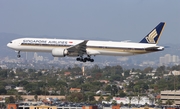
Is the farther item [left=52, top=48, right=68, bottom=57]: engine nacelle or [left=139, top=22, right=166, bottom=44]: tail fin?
[left=139, top=22, right=166, bottom=44]: tail fin

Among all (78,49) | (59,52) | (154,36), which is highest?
(154,36)

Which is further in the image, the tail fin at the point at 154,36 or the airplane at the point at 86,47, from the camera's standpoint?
the tail fin at the point at 154,36

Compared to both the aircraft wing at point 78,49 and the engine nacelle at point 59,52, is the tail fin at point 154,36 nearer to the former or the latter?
the aircraft wing at point 78,49

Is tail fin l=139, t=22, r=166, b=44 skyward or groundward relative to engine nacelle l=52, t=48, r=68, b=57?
skyward

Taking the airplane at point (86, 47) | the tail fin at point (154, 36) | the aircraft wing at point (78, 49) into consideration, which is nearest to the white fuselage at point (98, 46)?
the airplane at point (86, 47)

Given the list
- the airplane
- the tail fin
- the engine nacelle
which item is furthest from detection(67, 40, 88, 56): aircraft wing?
the tail fin

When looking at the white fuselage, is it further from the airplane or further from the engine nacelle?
the engine nacelle

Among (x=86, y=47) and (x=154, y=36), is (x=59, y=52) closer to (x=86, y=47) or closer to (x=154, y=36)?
(x=86, y=47)

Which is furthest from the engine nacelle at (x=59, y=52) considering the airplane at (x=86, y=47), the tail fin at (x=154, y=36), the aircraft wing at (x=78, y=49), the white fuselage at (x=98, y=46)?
the tail fin at (x=154, y=36)

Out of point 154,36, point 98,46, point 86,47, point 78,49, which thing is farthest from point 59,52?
point 154,36

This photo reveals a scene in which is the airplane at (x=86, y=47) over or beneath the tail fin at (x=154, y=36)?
beneath

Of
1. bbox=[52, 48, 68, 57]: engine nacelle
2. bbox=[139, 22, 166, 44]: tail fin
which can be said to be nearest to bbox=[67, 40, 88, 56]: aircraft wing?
bbox=[52, 48, 68, 57]: engine nacelle

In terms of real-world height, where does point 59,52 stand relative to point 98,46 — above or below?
below

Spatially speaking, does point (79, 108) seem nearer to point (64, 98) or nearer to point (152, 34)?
point (152, 34)
